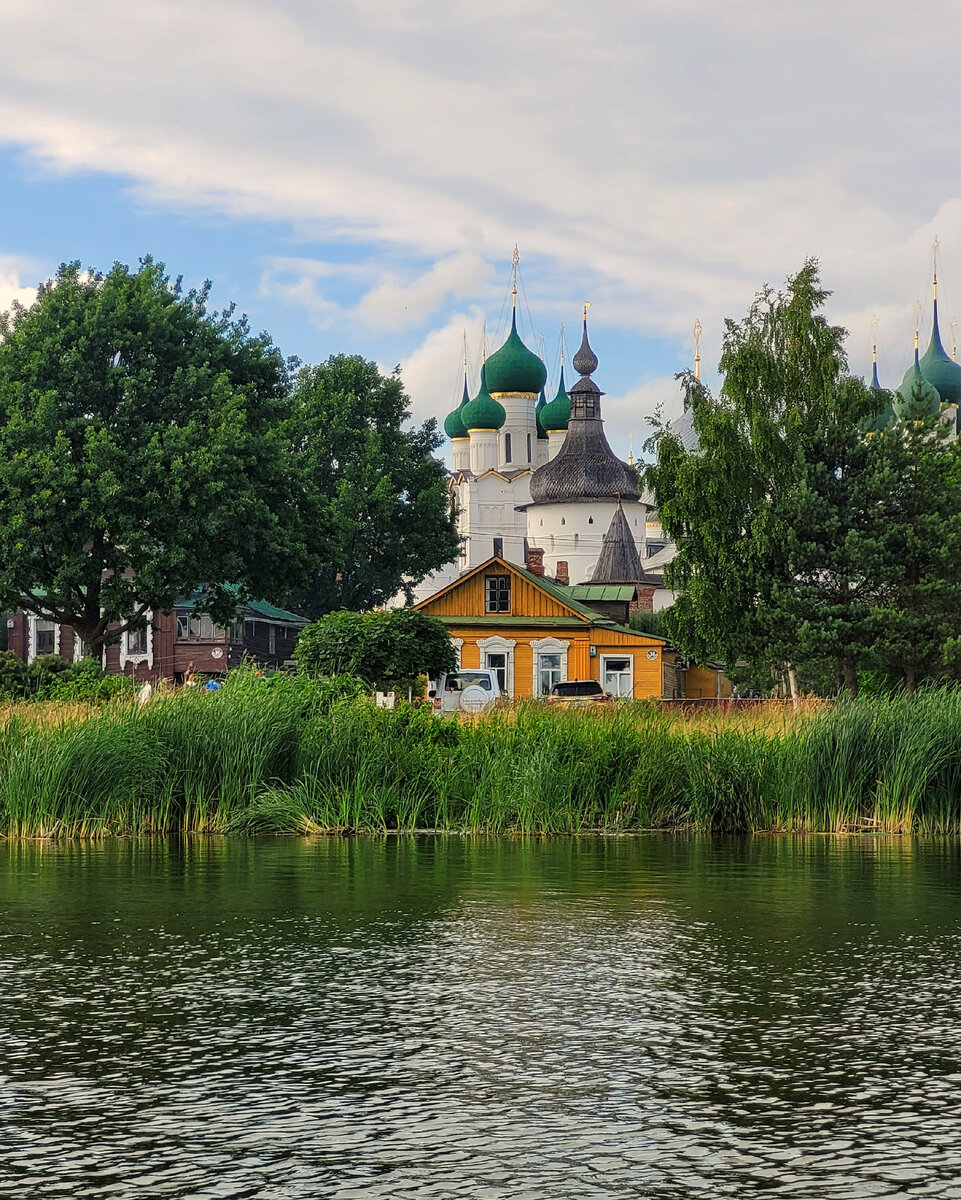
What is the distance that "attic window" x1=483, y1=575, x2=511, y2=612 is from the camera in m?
62.3

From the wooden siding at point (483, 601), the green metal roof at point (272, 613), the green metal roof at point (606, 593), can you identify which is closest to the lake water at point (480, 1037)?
the wooden siding at point (483, 601)

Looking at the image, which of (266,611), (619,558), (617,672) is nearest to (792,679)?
(617,672)

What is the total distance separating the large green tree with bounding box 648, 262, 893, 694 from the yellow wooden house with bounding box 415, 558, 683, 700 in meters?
12.0

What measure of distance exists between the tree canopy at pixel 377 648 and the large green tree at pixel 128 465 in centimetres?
778

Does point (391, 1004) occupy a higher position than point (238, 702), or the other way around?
point (238, 702)

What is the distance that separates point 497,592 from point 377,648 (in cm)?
2352

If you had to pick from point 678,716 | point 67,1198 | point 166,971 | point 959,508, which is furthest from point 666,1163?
point 959,508

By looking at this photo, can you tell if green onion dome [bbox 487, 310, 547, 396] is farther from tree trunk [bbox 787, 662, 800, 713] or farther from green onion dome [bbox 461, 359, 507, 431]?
tree trunk [bbox 787, 662, 800, 713]

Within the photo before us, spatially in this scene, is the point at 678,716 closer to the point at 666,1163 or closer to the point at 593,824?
the point at 593,824

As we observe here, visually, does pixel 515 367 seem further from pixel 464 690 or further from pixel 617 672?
pixel 464 690

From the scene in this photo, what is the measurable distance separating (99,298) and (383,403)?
94.7 ft

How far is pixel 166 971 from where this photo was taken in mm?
10523

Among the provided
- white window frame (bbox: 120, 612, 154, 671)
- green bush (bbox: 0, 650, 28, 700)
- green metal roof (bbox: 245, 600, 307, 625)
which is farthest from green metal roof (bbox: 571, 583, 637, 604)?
green bush (bbox: 0, 650, 28, 700)

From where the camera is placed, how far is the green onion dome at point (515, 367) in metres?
124
